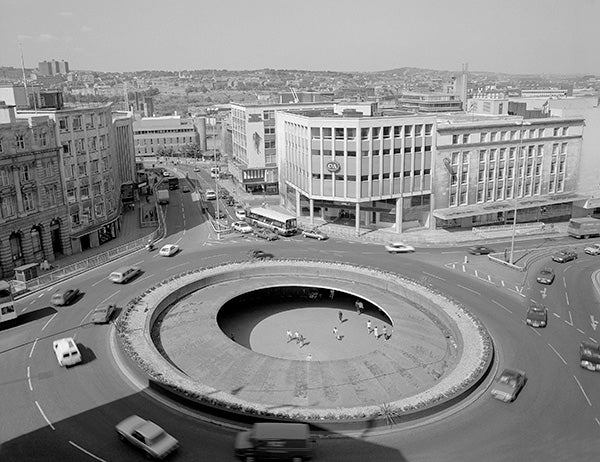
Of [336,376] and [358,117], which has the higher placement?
[358,117]

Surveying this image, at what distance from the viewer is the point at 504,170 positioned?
91250mm

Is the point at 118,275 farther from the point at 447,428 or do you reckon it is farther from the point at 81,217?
the point at 447,428

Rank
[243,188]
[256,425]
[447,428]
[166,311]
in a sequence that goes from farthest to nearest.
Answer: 1. [243,188]
2. [166,311]
3. [447,428]
4. [256,425]

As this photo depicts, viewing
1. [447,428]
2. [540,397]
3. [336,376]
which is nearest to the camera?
[447,428]

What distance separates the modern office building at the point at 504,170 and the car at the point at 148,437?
62.8 m

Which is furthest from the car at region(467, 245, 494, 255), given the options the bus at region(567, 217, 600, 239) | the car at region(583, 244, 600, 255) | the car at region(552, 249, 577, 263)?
the bus at region(567, 217, 600, 239)

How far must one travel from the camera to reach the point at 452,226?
89.4 m

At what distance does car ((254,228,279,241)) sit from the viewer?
82.6m

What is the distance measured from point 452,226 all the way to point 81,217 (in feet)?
194

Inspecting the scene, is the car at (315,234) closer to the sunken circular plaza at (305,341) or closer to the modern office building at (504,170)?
the sunken circular plaza at (305,341)

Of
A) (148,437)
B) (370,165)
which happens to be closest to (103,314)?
(148,437)

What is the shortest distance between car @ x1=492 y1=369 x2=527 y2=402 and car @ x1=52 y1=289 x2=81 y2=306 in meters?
42.1

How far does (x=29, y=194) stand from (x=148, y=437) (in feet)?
163

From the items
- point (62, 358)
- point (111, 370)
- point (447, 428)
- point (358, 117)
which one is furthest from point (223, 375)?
point (358, 117)
